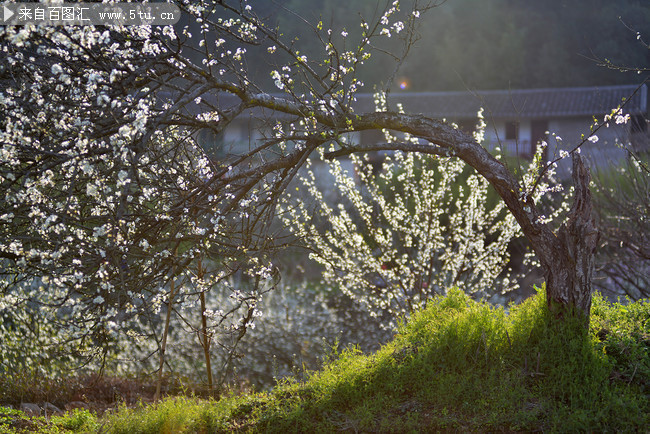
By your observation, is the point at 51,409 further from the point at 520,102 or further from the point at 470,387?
the point at 520,102

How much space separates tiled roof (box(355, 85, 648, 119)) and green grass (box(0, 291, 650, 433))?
18.1 m

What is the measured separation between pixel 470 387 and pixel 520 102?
21.8 m

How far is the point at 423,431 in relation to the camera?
457 cm

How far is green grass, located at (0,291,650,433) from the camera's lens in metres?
4.55

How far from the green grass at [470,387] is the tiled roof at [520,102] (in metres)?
18.1

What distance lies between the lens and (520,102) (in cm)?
2458

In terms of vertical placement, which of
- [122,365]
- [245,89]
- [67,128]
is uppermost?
[245,89]

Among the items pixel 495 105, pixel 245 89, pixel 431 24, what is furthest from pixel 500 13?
pixel 245 89

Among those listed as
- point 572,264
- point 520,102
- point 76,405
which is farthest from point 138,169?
point 520,102

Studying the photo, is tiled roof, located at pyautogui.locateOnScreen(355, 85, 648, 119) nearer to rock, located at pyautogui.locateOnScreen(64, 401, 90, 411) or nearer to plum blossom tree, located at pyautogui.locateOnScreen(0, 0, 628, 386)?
rock, located at pyautogui.locateOnScreen(64, 401, 90, 411)

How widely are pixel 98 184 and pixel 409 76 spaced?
95.6 ft

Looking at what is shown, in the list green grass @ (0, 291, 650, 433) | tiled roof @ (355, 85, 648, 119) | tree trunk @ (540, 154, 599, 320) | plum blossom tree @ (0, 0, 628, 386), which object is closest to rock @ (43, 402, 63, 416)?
green grass @ (0, 291, 650, 433)

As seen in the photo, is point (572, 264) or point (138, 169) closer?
point (138, 169)

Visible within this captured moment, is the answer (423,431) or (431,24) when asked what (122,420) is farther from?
(431,24)
